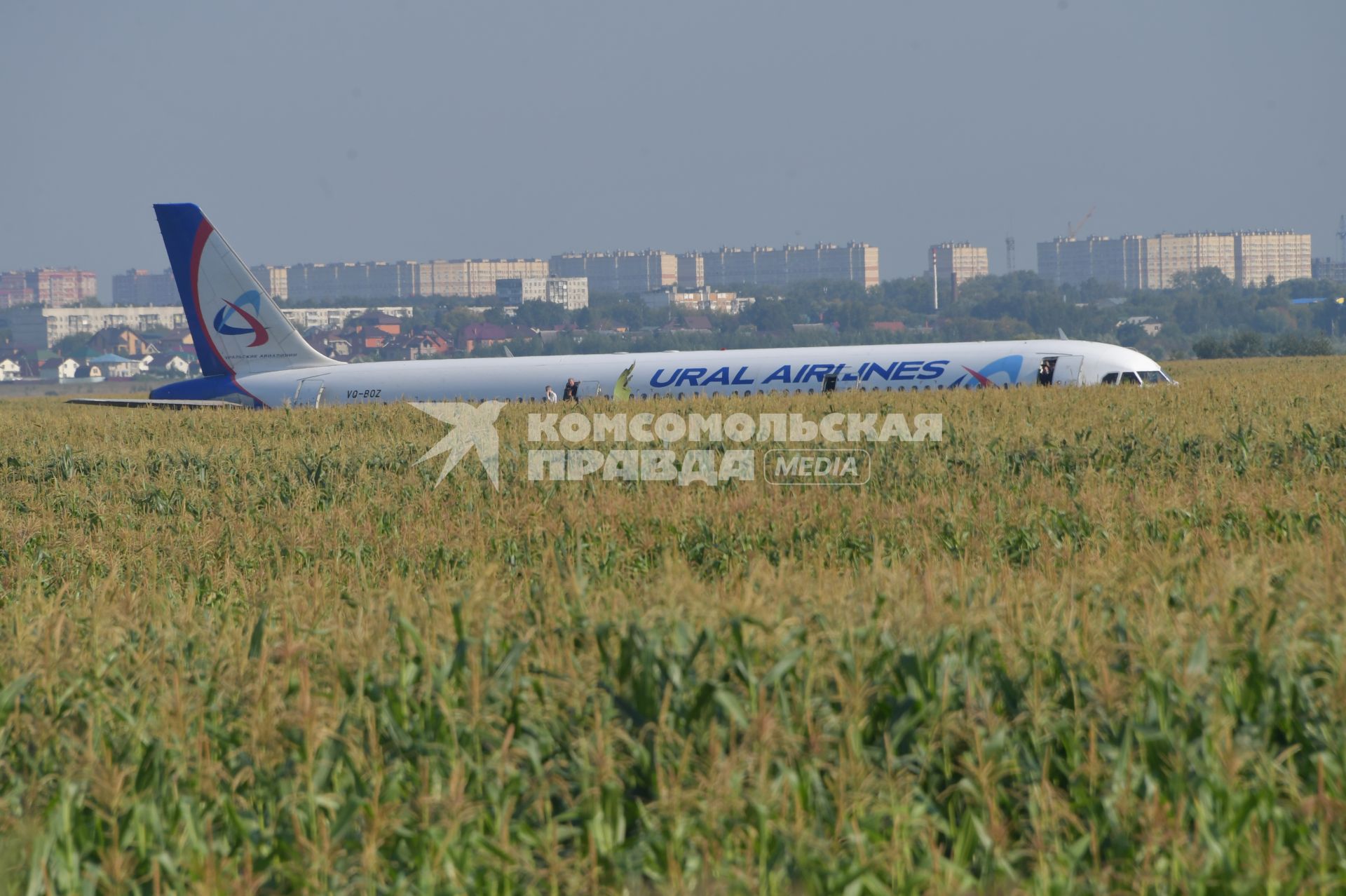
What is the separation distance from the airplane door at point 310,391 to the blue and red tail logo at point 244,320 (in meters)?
2.51

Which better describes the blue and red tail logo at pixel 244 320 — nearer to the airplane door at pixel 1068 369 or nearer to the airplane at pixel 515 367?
the airplane at pixel 515 367

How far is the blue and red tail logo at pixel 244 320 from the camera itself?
45438 mm

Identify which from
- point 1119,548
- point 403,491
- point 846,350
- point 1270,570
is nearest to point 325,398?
point 846,350

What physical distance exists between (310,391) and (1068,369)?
23.8m

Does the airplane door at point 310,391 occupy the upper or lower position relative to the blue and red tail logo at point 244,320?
lower

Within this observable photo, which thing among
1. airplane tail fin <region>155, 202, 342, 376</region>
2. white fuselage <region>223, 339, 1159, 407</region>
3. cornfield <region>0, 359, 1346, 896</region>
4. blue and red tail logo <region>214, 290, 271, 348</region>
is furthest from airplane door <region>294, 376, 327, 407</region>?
cornfield <region>0, 359, 1346, 896</region>

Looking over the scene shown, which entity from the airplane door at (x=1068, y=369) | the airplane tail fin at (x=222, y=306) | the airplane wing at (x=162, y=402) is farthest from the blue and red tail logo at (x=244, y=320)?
the airplane door at (x=1068, y=369)

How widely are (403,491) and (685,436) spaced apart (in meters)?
6.55

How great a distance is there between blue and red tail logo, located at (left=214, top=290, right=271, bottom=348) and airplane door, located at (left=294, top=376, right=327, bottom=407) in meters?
A: 2.51

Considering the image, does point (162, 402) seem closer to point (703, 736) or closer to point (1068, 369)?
point (1068, 369)

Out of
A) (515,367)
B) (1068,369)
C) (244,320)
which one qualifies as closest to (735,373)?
(515,367)

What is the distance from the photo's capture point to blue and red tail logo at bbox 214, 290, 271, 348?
45438mm

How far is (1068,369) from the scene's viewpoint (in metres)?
38.8

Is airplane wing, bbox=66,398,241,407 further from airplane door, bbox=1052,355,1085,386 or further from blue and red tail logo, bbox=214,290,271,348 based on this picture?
airplane door, bbox=1052,355,1085,386
